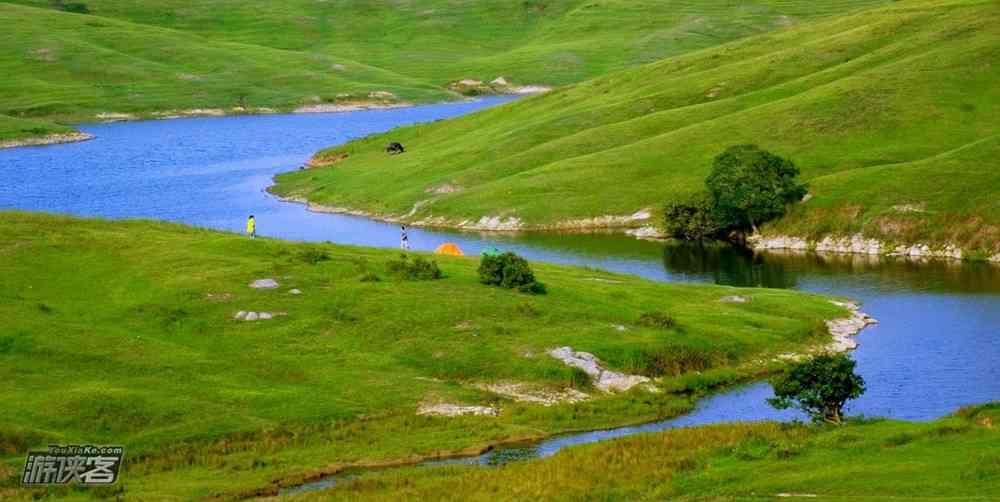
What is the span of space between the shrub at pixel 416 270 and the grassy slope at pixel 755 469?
2442cm

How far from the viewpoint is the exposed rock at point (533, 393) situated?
65.3 meters

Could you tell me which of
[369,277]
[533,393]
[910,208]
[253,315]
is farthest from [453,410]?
[910,208]

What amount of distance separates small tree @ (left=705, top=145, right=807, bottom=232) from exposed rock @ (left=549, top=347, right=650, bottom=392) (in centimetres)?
4940

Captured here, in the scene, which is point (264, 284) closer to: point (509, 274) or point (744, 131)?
point (509, 274)

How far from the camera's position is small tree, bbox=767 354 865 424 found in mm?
57938

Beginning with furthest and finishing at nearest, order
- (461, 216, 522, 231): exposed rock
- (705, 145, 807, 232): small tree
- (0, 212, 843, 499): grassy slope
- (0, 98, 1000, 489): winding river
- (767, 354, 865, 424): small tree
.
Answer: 1. (461, 216, 522, 231): exposed rock
2. (705, 145, 807, 232): small tree
3. (0, 98, 1000, 489): winding river
4. (767, 354, 865, 424): small tree
5. (0, 212, 843, 499): grassy slope

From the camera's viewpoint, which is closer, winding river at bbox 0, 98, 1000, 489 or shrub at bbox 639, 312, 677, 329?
winding river at bbox 0, 98, 1000, 489

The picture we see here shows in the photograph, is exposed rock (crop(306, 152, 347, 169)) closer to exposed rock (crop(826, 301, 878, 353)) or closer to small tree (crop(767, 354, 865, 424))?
exposed rock (crop(826, 301, 878, 353))

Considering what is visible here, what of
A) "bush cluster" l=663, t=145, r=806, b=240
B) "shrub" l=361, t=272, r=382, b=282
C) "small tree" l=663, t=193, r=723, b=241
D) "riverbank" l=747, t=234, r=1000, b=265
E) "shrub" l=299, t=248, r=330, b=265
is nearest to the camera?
"shrub" l=361, t=272, r=382, b=282

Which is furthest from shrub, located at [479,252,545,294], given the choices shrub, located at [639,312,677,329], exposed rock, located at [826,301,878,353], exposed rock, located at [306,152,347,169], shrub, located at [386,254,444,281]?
exposed rock, located at [306,152,347,169]

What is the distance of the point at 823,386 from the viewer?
5800 cm

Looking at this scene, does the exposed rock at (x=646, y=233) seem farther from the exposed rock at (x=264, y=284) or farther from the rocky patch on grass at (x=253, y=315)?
the rocky patch on grass at (x=253, y=315)

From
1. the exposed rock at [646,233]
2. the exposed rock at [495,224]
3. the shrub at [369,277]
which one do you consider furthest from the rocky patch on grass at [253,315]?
the exposed rock at [495,224]

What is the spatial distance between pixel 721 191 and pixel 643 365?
5036cm
